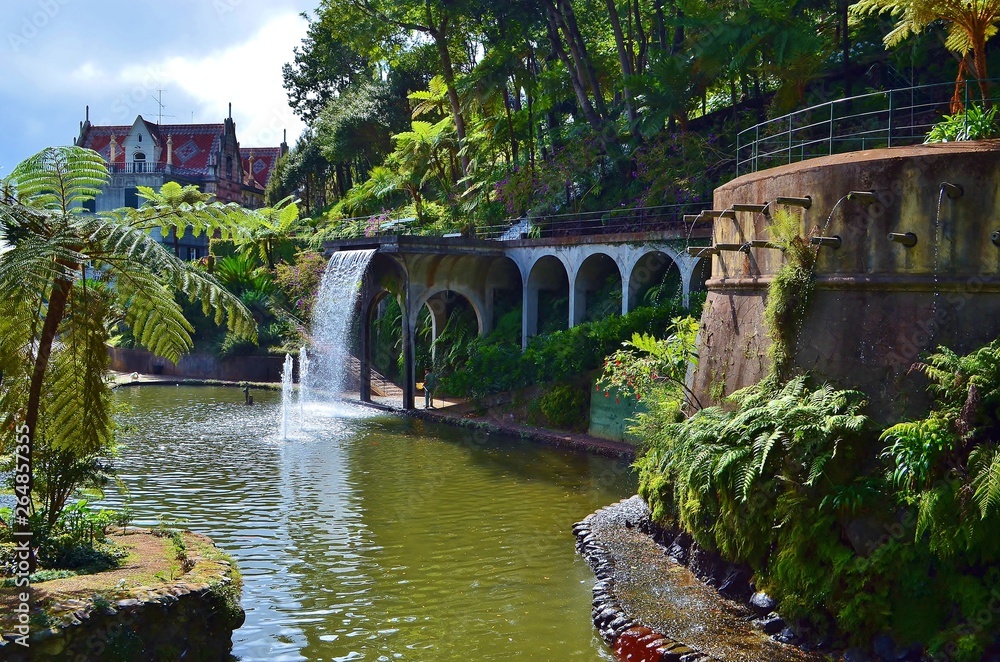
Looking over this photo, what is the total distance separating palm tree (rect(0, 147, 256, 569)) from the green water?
304cm

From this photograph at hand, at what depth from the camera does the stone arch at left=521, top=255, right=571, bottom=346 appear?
28.3 meters

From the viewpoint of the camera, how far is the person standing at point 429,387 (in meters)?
27.4

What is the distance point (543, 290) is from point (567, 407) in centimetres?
770

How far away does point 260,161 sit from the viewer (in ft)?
227

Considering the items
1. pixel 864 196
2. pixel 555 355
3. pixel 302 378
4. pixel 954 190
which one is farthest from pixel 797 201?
pixel 302 378

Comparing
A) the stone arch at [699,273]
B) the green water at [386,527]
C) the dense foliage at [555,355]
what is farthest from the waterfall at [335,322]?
the stone arch at [699,273]

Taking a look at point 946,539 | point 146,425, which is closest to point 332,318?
point 146,425

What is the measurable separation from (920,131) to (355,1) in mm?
22265

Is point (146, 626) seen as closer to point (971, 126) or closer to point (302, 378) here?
point (971, 126)

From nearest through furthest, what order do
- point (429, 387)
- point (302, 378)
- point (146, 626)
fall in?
point (146, 626)
point (429, 387)
point (302, 378)

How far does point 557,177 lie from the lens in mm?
30547

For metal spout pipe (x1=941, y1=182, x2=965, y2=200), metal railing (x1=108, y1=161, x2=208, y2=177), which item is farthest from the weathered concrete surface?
metal railing (x1=108, y1=161, x2=208, y2=177)

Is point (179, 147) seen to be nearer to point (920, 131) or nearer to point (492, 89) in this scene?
point (492, 89)

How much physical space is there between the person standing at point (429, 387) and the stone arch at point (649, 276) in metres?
6.82
